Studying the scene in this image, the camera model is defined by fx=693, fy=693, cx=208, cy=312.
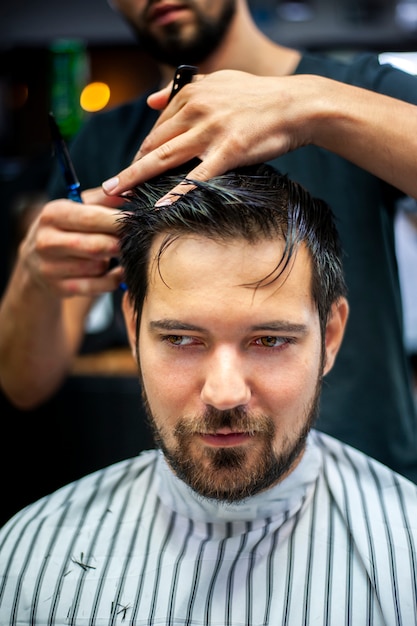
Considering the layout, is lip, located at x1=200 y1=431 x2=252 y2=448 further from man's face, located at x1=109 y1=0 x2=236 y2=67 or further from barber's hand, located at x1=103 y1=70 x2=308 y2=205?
man's face, located at x1=109 y1=0 x2=236 y2=67

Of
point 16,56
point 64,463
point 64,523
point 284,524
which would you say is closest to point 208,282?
point 284,524

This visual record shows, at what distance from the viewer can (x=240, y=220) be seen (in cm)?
118

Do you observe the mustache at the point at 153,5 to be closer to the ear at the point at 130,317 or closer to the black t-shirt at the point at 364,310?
the black t-shirt at the point at 364,310

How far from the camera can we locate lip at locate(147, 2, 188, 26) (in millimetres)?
1600

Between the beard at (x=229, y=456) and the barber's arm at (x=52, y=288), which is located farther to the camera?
the barber's arm at (x=52, y=288)

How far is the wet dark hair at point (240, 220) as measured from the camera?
1.18 meters

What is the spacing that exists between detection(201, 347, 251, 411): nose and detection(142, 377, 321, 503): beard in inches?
1.4

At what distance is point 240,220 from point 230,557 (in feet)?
2.08

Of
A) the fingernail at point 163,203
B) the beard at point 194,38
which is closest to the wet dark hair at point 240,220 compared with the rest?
the fingernail at point 163,203

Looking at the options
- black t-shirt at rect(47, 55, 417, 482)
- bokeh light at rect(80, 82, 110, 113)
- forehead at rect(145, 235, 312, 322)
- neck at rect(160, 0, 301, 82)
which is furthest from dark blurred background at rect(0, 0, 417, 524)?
forehead at rect(145, 235, 312, 322)

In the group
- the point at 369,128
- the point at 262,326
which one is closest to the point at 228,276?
the point at 262,326

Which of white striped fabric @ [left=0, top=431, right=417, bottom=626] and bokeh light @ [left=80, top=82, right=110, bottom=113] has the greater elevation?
bokeh light @ [left=80, top=82, right=110, bottom=113]

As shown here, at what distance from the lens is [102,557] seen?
4.45ft

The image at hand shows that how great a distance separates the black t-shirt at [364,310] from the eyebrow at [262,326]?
497mm
